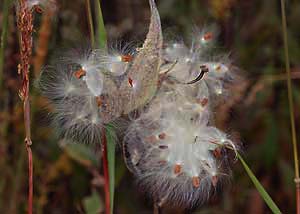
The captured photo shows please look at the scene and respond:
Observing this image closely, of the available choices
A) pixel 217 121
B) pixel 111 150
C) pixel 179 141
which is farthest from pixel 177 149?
pixel 217 121

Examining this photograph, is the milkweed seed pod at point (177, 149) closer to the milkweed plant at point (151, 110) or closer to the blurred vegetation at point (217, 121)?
the milkweed plant at point (151, 110)

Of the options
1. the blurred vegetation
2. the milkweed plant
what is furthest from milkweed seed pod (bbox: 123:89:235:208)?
the blurred vegetation

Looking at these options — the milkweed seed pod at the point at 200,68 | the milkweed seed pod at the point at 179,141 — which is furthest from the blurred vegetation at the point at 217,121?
the milkweed seed pod at the point at 179,141

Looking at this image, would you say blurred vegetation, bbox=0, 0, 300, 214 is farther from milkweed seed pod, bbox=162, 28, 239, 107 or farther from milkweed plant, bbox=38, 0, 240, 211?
milkweed plant, bbox=38, 0, 240, 211

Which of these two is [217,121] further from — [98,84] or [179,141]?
[98,84]

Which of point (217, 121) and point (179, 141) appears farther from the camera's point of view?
point (217, 121)

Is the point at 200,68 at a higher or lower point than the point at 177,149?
higher
